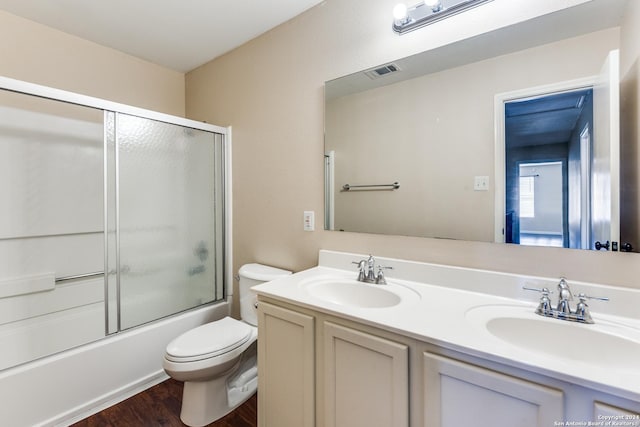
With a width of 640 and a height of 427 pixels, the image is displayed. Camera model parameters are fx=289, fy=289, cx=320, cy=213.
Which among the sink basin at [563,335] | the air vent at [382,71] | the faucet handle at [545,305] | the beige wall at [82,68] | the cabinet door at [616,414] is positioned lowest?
the cabinet door at [616,414]

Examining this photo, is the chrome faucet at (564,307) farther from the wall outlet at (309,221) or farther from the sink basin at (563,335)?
the wall outlet at (309,221)

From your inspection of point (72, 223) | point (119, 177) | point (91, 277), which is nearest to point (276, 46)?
point (119, 177)

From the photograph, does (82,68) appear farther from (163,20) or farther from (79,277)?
(79,277)

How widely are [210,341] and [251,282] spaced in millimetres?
425

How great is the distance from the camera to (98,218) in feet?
6.92

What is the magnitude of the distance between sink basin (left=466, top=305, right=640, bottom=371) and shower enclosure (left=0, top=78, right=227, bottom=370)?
191cm

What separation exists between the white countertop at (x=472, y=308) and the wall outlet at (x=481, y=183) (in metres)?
0.35

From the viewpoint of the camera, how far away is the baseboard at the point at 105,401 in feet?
4.95

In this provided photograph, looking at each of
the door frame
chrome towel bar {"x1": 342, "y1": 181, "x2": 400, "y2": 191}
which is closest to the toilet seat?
chrome towel bar {"x1": 342, "y1": 181, "x2": 400, "y2": 191}

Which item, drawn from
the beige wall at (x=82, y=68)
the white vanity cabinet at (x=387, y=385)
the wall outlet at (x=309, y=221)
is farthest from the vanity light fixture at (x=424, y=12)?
the beige wall at (x=82, y=68)

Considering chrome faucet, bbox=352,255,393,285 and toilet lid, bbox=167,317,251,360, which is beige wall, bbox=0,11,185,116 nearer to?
toilet lid, bbox=167,317,251,360

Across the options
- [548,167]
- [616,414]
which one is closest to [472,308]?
[616,414]

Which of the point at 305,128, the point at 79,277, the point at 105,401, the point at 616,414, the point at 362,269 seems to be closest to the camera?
the point at 616,414

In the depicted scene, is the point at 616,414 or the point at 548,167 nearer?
the point at 616,414
